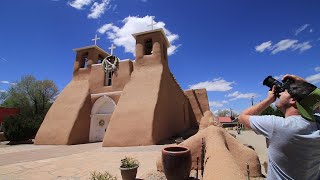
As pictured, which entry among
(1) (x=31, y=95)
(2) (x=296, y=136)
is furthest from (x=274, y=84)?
(1) (x=31, y=95)

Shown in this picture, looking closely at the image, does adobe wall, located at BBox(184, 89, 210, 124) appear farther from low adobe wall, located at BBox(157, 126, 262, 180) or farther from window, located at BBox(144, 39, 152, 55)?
low adobe wall, located at BBox(157, 126, 262, 180)

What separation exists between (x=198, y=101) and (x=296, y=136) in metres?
24.0

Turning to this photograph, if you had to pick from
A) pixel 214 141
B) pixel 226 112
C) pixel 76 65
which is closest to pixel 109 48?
pixel 76 65

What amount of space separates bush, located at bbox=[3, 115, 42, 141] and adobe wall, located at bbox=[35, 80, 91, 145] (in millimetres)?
2955

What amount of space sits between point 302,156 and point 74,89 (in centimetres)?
1976

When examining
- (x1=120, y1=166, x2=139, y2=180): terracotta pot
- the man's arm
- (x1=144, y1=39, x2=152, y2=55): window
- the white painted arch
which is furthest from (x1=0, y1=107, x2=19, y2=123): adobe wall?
the man's arm

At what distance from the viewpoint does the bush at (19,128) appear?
61.0 feet

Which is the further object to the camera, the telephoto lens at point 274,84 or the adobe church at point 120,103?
the adobe church at point 120,103

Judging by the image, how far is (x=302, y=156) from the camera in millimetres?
1708

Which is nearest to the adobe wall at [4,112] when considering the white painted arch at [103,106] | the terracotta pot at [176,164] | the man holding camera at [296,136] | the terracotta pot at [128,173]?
the white painted arch at [103,106]

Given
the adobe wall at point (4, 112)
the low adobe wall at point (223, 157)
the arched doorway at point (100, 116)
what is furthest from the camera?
the adobe wall at point (4, 112)

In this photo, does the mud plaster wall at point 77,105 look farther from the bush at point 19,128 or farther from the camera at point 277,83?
the camera at point 277,83

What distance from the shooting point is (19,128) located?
19016 millimetres

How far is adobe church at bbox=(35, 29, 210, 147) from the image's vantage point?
14266 millimetres
